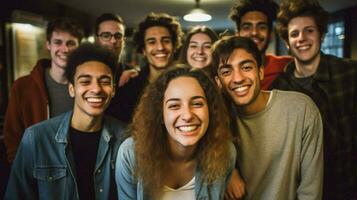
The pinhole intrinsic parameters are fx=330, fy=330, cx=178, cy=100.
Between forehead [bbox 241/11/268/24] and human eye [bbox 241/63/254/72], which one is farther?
forehead [bbox 241/11/268/24]

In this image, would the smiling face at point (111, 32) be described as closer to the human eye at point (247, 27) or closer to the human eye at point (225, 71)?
the human eye at point (247, 27)

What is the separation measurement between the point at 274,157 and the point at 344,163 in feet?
2.08

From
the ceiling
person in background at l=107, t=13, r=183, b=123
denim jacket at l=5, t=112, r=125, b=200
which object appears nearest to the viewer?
denim jacket at l=5, t=112, r=125, b=200

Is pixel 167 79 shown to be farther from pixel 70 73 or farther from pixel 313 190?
pixel 313 190

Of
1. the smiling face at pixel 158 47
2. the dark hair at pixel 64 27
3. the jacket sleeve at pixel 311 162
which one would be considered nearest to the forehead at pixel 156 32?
the smiling face at pixel 158 47

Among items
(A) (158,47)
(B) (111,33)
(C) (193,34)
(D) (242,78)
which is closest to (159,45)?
(A) (158,47)

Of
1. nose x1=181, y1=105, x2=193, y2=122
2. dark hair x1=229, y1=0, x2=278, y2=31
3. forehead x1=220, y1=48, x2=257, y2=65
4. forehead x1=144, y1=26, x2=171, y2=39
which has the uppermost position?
dark hair x1=229, y1=0, x2=278, y2=31

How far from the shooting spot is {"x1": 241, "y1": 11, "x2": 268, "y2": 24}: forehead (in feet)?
8.52

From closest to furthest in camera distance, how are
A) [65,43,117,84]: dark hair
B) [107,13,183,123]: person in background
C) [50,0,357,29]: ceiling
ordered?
[65,43,117,84]: dark hair → [107,13,183,123]: person in background → [50,0,357,29]: ceiling

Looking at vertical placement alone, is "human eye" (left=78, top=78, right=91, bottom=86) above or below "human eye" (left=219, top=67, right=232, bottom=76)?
below

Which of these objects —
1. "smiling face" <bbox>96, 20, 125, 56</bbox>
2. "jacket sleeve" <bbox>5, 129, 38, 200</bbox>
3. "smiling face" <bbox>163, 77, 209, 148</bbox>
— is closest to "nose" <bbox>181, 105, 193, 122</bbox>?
"smiling face" <bbox>163, 77, 209, 148</bbox>

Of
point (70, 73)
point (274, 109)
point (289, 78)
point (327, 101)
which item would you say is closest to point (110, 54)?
point (70, 73)

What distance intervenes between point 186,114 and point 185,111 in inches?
0.7

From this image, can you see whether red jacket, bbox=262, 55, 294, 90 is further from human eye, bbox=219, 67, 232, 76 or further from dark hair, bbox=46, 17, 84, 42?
dark hair, bbox=46, 17, 84, 42
